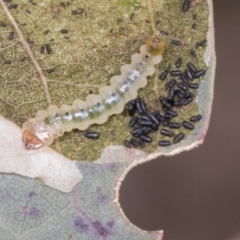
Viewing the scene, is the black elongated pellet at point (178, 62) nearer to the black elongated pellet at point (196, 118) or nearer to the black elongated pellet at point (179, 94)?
the black elongated pellet at point (179, 94)

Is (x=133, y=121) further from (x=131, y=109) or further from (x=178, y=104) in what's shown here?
(x=178, y=104)

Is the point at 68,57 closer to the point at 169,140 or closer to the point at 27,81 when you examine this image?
the point at 27,81

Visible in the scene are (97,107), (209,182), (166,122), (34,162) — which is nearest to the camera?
(34,162)

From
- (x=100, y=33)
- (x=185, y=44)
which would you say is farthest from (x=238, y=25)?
(x=100, y=33)

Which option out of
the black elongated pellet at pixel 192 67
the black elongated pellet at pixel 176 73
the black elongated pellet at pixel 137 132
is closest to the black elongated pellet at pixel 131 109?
the black elongated pellet at pixel 137 132

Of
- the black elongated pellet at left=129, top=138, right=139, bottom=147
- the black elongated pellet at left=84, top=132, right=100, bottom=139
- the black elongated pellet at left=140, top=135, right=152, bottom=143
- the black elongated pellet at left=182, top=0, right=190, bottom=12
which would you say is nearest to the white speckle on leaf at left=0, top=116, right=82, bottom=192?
the black elongated pellet at left=84, top=132, right=100, bottom=139

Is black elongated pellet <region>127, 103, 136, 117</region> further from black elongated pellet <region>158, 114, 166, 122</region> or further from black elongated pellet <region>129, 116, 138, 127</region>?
black elongated pellet <region>158, 114, 166, 122</region>

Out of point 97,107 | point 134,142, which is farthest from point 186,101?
point 97,107
